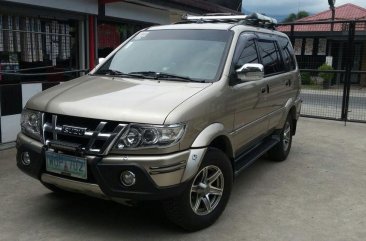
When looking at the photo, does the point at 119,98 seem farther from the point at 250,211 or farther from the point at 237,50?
the point at 250,211

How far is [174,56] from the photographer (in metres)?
4.55

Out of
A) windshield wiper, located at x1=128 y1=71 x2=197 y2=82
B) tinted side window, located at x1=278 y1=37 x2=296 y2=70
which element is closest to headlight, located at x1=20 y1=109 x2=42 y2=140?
windshield wiper, located at x1=128 y1=71 x2=197 y2=82

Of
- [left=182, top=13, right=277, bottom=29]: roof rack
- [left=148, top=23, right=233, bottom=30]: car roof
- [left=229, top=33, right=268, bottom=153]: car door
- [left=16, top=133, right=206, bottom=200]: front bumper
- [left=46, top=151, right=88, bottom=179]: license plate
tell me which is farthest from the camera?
[left=182, top=13, right=277, bottom=29]: roof rack

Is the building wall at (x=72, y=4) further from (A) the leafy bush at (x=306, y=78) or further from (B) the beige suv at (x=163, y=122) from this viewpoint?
(A) the leafy bush at (x=306, y=78)

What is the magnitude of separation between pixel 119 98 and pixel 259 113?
6.76 feet

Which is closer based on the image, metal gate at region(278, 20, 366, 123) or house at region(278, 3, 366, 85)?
metal gate at region(278, 20, 366, 123)

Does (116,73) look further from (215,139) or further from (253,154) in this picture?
(253,154)

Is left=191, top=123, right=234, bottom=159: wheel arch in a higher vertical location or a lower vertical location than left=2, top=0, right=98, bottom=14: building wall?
lower

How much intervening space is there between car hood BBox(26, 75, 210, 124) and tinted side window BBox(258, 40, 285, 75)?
5.43 feet

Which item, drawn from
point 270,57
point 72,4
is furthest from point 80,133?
point 72,4

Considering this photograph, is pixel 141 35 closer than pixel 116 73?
No

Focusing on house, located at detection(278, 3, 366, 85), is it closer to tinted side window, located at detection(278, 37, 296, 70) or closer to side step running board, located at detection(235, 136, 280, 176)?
tinted side window, located at detection(278, 37, 296, 70)

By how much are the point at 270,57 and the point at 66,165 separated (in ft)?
10.9

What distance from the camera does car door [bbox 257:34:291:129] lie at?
17.9 ft
